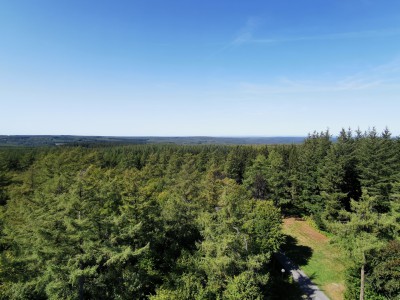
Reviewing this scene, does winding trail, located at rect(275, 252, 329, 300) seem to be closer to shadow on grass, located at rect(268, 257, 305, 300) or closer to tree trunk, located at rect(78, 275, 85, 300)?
shadow on grass, located at rect(268, 257, 305, 300)

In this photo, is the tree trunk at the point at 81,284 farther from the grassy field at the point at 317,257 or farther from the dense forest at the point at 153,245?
the grassy field at the point at 317,257

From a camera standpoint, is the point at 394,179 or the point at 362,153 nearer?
the point at 394,179

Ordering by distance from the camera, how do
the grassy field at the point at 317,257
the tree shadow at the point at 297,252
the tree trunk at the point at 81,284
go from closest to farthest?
the tree trunk at the point at 81,284 → the grassy field at the point at 317,257 → the tree shadow at the point at 297,252

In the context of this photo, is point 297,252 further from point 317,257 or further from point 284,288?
point 284,288

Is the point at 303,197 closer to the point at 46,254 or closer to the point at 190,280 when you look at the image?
the point at 190,280

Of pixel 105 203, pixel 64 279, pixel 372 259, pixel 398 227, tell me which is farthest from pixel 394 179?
pixel 64 279

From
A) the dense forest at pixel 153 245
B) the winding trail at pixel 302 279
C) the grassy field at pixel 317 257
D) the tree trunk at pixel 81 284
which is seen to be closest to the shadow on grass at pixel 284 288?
the dense forest at pixel 153 245

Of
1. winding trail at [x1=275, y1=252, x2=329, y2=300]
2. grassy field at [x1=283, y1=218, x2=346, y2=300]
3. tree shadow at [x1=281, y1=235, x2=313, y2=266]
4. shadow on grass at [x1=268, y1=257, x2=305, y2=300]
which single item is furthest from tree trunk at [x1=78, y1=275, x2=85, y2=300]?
tree shadow at [x1=281, y1=235, x2=313, y2=266]

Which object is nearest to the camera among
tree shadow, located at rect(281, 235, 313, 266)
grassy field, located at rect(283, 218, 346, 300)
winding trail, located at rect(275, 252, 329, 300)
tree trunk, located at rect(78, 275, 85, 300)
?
tree trunk, located at rect(78, 275, 85, 300)
